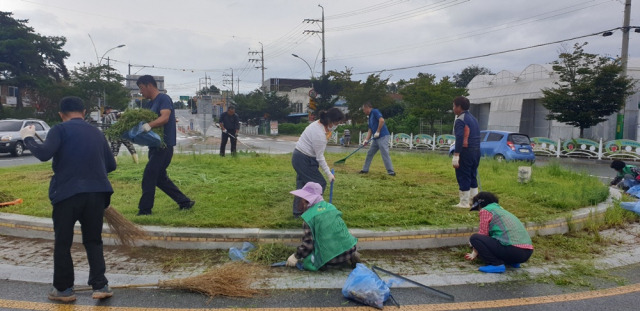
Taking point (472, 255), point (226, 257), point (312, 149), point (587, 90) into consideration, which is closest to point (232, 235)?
point (226, 257)

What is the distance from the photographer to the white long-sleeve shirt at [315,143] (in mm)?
5539

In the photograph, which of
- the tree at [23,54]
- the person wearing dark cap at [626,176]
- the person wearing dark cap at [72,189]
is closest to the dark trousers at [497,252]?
Result: the person wearing dark cap at [72,189]

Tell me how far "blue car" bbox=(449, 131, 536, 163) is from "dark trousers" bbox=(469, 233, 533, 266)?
12.2 m

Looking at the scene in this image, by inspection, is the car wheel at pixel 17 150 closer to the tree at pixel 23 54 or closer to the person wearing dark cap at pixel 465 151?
the person wearing dark cap at pixel 465 151

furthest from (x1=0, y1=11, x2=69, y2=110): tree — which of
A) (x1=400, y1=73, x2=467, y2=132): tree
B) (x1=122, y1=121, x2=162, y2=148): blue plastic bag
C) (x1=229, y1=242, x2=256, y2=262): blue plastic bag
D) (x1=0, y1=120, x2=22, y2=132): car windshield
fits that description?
(x1=229, y1=242, x2=256, y2=262): blue plastic bag

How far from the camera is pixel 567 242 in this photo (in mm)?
5574

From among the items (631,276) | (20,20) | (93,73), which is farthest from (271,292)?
(20,20)

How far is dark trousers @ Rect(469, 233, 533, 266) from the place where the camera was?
14.6 feet

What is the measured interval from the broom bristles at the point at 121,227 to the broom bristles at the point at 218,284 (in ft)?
3.09

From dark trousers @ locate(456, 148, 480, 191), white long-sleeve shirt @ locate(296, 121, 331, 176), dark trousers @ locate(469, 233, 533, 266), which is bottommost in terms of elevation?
dark trousers @ locate(469, 233, 533, 266)

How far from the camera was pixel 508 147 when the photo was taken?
53.4 feet

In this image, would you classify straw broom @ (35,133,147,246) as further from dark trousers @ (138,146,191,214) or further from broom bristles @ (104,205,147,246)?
dark trousers @ (138,146,191,214)

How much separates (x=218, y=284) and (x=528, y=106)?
32766mm

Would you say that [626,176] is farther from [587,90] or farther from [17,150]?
[17,150]
